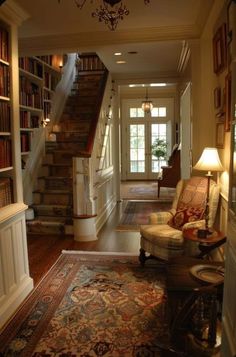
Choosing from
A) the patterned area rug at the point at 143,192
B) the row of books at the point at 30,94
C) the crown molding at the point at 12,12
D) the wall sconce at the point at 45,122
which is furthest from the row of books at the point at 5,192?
the patterned area rug at the point at 143,192

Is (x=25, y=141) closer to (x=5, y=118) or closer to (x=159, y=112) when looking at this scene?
(x=5, y=118)

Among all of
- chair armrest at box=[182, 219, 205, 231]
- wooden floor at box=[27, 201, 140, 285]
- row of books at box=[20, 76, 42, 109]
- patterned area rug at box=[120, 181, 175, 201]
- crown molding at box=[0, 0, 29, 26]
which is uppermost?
crown molding at box=[0, 0, 29, 26]

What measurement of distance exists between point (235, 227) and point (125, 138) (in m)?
9.21

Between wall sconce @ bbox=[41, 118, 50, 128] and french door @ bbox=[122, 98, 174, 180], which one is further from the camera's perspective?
french door @ bbox=[122, 98, 174, 180]

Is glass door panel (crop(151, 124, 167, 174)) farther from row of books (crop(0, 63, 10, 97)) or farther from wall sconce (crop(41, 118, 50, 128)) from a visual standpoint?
row of books (crop(0, 63, 10, 97))

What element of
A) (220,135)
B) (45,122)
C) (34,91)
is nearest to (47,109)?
(45,122)

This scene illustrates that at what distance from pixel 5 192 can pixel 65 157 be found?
2964mm

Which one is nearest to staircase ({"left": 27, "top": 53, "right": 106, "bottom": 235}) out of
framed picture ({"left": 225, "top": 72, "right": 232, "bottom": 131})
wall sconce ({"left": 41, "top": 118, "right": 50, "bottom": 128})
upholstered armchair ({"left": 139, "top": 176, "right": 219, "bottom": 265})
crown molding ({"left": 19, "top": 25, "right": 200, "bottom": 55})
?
wall sconce ({"left": 41, "top": 118, "right": 50, "bottom": 128})

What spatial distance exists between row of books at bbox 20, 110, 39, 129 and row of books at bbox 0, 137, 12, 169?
7.19 feet

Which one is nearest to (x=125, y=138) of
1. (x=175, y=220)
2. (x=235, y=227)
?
(x=175, y=220)

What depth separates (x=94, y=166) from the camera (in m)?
4.86

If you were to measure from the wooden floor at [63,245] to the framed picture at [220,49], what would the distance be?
2.38 m

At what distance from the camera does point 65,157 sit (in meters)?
5.69

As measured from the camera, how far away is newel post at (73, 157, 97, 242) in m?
4.47
